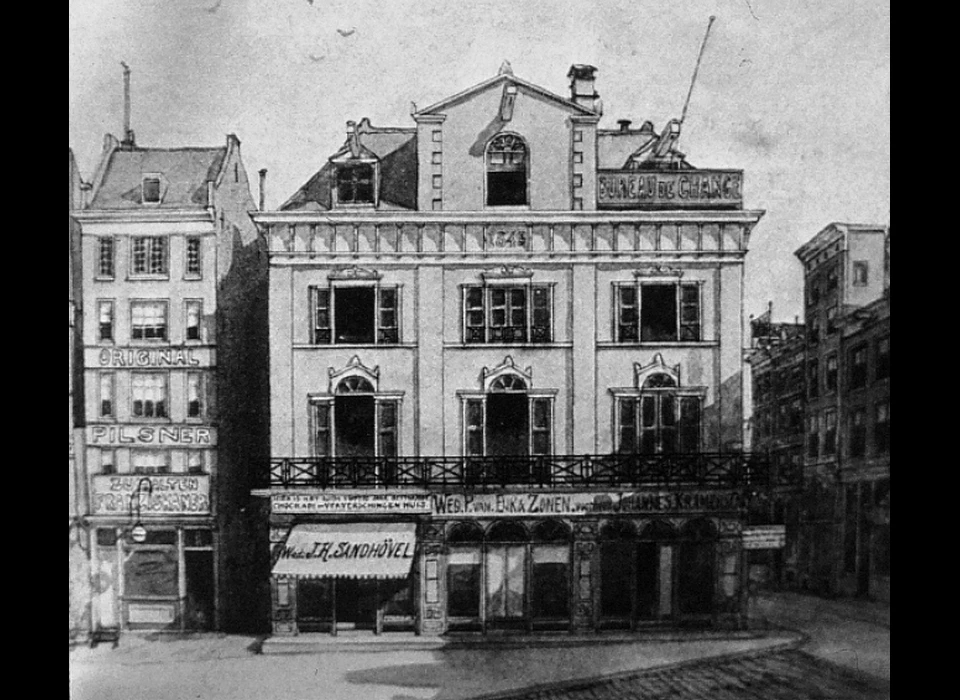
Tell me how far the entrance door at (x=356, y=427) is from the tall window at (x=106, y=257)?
2.05 meters

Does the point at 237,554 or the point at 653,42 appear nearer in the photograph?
the point at 653,42

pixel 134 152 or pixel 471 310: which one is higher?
pixel 134 152

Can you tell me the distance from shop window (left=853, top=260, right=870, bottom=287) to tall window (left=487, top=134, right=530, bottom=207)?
2.50 m

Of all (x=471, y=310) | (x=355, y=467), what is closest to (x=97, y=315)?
(x=355, y=467)

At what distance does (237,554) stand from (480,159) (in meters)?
3.66

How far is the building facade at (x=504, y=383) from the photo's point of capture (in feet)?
26.6

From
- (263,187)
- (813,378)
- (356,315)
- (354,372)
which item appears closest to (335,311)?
(356,315)

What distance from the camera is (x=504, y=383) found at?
8.19 m

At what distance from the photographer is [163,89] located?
7.90 m

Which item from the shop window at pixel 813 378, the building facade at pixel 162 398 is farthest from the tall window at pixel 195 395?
the shop window at pixel 813 378

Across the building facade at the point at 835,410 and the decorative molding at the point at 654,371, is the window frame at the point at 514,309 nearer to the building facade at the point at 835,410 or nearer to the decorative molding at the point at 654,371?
the decorative molding at the point at 654,371

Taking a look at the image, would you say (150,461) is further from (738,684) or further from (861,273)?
(861,273)

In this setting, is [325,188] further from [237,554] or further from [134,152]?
[237,554]

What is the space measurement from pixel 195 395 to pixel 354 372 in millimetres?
1265
